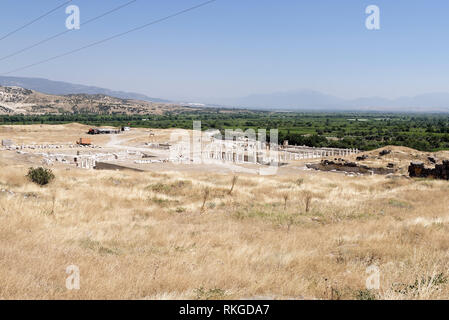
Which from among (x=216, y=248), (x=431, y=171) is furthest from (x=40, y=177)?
(x=431, y=171)

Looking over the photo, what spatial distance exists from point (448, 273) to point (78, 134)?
9173 cm

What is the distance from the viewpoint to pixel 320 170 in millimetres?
42781

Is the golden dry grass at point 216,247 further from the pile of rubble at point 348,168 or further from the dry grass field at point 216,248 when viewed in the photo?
A: the pile of rubble at point 348,168


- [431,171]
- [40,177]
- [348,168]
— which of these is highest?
[40,177]

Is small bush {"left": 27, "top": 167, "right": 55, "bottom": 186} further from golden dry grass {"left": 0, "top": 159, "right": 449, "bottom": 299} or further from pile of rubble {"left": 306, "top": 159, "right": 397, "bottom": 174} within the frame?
pile of rubble {"left": 306, "top": 159, "right": 397, "bottom": 174}

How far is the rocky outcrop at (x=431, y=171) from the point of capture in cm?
2986

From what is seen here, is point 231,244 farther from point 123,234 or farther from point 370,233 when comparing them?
point 370,233

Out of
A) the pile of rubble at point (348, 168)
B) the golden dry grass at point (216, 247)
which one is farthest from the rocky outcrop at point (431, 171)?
the golden dry grass at point (216, 247)

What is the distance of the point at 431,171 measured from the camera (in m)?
31.5

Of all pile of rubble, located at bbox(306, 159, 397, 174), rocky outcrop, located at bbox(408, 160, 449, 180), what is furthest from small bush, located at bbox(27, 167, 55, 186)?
pile of rubble, located at bbox(306, 159, 397, 174)

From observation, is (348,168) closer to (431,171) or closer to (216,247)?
(431,171)

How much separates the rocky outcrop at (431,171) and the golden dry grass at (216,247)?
14297 mm

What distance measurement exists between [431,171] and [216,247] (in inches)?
1158

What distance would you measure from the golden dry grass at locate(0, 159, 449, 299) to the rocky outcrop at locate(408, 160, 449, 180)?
14.3 meters
